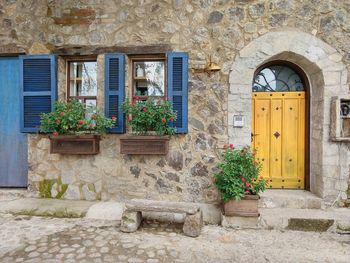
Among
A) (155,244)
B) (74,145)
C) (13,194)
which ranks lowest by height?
(155,244)

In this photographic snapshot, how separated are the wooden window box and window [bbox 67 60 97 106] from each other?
691 millimetres

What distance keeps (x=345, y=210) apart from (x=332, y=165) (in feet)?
2.06

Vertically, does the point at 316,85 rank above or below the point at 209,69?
below

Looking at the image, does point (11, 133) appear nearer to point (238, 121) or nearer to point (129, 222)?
point (129, 222)

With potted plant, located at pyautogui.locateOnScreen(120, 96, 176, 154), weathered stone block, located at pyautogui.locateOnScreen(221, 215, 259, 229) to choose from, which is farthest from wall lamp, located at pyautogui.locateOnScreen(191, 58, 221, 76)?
weathered stone block, located at pyautogui.locateOnScreen(221, 215, 259, 229)

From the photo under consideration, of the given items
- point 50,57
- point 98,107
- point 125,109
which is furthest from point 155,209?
point 50,57

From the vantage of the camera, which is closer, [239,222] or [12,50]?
[239,222]

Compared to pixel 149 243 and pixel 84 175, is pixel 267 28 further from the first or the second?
pixel 84 175

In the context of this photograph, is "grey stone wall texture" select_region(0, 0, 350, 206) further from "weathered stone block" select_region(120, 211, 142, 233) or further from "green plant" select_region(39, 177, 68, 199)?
"weathered stone block" select_region(120, 211, 142, 233)

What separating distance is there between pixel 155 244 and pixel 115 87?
2263mm

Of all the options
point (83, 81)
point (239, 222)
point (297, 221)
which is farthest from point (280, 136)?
point (83, 81)

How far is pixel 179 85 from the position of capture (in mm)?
3664

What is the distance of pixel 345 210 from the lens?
3.41 metres

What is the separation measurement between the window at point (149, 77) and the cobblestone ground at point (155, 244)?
6.41ft
